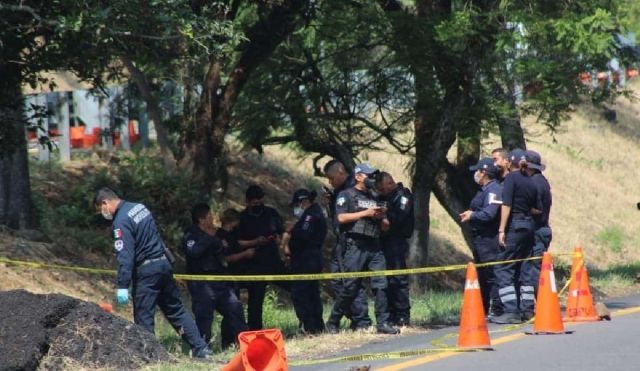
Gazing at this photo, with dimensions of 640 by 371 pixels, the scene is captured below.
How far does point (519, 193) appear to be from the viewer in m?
13.2

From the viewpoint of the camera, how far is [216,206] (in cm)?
2178

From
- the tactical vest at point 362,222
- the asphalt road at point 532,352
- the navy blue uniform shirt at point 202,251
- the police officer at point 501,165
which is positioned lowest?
the asphalt road at point 532,352

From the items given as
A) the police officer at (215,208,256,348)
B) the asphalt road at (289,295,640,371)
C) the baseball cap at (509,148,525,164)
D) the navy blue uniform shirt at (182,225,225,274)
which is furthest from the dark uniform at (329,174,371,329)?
the baseball cap at (509,148,525,164)

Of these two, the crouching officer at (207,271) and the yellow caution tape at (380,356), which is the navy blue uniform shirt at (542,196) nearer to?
the yellow caution tape at (380,356)

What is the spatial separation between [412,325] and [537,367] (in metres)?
3.73

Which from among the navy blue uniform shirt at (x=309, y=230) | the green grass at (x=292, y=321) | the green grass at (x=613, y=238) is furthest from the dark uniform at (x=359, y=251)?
the green grass at (x=613, y=238)

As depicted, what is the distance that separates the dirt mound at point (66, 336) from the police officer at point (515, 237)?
4391 millimetres

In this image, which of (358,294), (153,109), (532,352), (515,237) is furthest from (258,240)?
(153,109)

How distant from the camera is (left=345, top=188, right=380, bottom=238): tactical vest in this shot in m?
12.3

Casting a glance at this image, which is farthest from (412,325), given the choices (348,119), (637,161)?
(637,161)

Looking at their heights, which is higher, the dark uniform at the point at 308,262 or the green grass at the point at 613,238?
the dark uniform at the point at 308,262

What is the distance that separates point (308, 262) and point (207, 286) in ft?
5.54

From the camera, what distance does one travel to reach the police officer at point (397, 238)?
12945 millimetres

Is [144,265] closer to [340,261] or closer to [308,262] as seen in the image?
[340,261]
